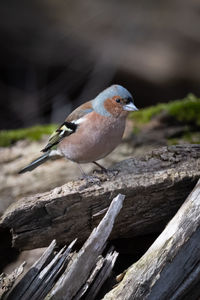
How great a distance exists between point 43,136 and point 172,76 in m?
4.06

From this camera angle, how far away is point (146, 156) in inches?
137

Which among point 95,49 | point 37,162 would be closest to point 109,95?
point 37,162

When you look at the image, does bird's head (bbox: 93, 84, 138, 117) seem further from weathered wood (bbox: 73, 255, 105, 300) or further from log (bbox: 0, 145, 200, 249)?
weathered wood (bbox: 73, 255, 105, 300)

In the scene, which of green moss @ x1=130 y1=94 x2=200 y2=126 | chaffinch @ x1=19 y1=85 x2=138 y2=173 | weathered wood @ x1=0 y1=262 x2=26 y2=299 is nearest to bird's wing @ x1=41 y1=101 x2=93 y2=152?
chaffinch @ x1=19 y1=85 x2=138 y2=173

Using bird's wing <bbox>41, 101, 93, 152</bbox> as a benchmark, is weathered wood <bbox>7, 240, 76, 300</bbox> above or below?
below

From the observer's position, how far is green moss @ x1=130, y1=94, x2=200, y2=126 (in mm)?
5203

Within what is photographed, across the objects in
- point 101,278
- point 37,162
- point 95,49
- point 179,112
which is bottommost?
point 179,112

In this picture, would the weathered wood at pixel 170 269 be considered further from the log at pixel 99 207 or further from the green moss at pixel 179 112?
the green moss at pixel 179 112

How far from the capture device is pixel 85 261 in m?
2.76

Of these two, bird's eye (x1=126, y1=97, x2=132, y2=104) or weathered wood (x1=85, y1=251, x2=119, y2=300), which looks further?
bird's eye (x1=126, y1=97, x2=132, y2=104)

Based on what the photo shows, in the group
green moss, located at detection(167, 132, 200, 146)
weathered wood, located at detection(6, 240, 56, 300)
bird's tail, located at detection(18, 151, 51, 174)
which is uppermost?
weathered wood, located at detection(6, 240, 56, 300)

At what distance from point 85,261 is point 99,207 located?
0.44 m

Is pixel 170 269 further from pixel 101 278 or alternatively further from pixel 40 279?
pixel 40 279

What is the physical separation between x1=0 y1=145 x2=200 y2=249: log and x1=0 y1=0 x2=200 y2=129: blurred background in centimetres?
572
